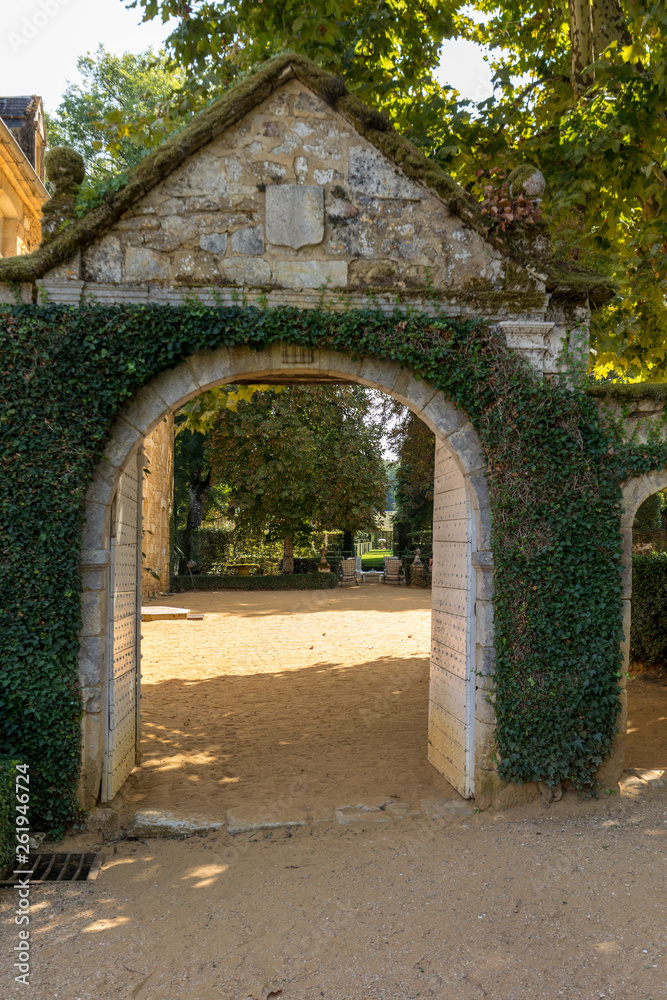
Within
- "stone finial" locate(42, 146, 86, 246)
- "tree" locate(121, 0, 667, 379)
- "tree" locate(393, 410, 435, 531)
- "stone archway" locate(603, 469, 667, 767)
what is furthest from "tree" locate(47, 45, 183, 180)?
"stone archway" locate(603, 469, 667, 767)

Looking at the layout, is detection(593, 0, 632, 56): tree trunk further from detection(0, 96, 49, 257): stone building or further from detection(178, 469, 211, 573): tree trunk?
detection(178, 469, 211, 573): tree trunk

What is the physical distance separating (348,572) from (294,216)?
1851cm

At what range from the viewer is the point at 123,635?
539 cm

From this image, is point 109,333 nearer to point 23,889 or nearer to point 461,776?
point 23,889

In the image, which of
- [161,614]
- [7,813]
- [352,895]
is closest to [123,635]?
[7,813]

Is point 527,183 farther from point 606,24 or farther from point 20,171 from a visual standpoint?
point 20,171

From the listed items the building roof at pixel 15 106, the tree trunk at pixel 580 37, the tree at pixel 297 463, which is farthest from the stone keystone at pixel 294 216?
the tree at pixel 297 463

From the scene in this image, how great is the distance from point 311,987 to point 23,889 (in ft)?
6.18

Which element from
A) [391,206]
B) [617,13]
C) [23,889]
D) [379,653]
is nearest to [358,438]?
[379,653]

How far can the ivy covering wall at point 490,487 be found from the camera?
4594 mm

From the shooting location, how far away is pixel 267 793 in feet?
18.0

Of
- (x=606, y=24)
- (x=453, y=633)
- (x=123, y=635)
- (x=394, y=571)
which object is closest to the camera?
(x=123, y=635)

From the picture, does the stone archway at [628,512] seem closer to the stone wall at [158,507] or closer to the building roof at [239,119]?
the building roof at [239,119]
